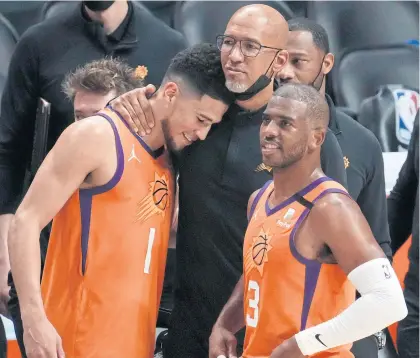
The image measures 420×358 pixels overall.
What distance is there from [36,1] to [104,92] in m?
2.50

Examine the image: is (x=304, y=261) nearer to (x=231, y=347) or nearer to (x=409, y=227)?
(x=231, y=347)

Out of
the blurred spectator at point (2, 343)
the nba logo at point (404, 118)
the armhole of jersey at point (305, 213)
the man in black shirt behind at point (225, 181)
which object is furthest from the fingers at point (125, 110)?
the nba logo at point (404, 118)

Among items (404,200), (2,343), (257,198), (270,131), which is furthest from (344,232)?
(404,200)

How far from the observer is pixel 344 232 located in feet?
10.0

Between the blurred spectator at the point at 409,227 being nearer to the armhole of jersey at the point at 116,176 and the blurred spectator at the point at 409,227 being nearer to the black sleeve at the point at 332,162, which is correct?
the black sleeve at the point at 332,162

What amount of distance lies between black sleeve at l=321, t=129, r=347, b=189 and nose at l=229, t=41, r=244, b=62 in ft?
1.35

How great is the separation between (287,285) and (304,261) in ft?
0.31

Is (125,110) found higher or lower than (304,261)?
higher

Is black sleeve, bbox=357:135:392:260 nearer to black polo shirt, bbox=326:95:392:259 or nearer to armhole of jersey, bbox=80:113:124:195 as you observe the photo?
black polo shirt, bbox=326:95:392:259

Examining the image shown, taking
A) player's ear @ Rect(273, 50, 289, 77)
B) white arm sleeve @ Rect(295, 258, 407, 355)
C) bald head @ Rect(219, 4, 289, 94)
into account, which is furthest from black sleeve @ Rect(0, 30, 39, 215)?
white arm sleeve @ Rect(295, 258, 407, 355)

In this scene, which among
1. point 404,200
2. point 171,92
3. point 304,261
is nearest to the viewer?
point 304,261

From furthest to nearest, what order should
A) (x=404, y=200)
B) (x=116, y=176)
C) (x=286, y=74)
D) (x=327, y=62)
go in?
(x=404, y=200) → (x=327, y=62) → (x=286, y=74) → (x=116, y=176)

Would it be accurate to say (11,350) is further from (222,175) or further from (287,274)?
(287,274)

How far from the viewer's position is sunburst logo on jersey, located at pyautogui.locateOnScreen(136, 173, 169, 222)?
3488 millimetres
